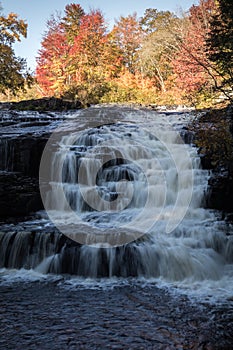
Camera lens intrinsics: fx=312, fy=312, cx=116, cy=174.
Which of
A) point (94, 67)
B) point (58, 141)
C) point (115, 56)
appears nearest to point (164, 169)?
point (58, 141)

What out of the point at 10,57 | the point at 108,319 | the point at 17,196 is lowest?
the point at 108,319

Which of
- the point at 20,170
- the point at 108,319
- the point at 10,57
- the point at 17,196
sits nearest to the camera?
the point at 108,319

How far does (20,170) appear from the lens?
9.74 metres

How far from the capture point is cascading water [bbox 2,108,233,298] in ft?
19.1

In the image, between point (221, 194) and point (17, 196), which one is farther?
point (17, 196)

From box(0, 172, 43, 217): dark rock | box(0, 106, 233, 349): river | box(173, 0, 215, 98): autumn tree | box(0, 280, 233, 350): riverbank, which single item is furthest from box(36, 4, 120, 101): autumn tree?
box(0, 280, 233, 350): riverbank

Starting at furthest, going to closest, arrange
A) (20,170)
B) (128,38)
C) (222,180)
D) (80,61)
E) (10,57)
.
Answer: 1. (128,38)
2. (80,61)
3. (10,57)
4. (20,170)
5. (222,180)

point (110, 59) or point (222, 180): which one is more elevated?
point (110, 59)

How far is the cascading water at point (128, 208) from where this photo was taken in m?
5.82

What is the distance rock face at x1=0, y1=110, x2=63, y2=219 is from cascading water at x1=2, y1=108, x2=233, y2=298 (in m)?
0.31

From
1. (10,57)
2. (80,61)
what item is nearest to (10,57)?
(10,57)

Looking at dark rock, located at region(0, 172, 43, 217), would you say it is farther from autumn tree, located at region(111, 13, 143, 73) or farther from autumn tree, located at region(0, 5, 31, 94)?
autumn tree, located at region(111, 13, 143, 73)

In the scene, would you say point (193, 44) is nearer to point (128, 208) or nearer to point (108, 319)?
point (128, 208)

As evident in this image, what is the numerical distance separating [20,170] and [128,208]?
3.75 metres
